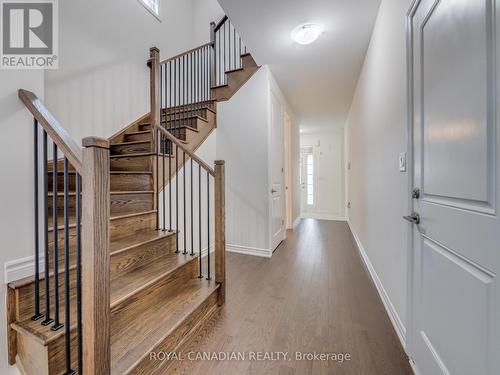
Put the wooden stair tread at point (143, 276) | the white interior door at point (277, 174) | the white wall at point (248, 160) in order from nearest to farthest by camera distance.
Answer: the wooden stair tread at point (143, 276) → the white wall at point (248, 160) → the white interior door at point (277, 174)

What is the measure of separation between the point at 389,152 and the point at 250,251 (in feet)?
6.99

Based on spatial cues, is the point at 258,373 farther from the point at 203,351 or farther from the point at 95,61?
the point at 95,61

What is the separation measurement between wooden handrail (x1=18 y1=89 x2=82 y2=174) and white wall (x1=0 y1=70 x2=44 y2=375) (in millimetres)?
69

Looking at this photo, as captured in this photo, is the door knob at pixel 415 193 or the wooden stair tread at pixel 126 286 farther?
the door knob at pixel 415 193

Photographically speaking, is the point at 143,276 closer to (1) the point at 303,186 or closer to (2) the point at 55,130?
(2) the point at 55,130

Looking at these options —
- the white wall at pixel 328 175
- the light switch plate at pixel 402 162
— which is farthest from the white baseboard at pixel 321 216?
the light switch plate at pixel 402 162

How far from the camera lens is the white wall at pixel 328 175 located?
6488 mm

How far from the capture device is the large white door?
692mm

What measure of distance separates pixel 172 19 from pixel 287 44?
2857 mm

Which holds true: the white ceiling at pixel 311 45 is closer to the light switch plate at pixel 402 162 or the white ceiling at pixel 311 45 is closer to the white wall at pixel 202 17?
the light switch plate at pixel 402 162

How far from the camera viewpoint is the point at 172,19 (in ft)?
13.7

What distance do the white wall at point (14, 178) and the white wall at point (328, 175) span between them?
5.98 metres

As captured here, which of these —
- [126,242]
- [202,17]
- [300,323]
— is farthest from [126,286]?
[202,17]

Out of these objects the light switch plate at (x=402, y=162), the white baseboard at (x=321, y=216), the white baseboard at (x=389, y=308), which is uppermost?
the light switch plate at (x=402, y=162)
